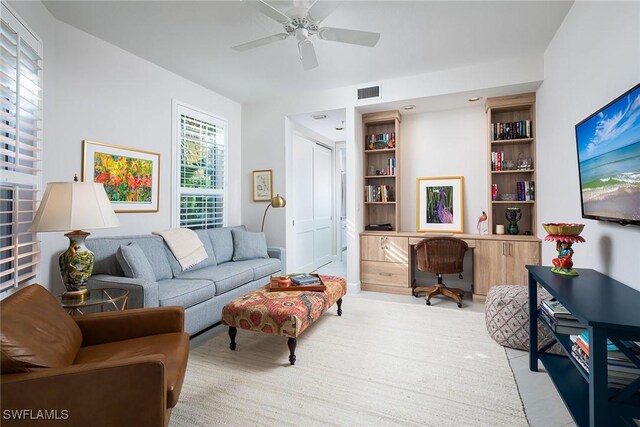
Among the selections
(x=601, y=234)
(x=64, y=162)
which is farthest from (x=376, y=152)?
(x=64, y=162)

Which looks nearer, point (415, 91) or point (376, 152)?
point (415, 91)

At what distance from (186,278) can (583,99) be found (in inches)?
147

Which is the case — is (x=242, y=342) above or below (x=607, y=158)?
below

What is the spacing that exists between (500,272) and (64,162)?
4639 millimetres

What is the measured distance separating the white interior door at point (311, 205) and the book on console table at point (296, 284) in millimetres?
1800

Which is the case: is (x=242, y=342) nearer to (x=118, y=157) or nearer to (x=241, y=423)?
(x=241, y=423)

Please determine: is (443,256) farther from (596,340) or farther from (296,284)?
(596,340)

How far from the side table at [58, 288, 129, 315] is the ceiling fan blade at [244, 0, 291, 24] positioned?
2.24 m

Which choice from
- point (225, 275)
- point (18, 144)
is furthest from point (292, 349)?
point (18, 144)

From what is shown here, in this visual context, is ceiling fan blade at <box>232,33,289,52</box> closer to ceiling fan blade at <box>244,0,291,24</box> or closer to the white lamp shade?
ceiling fan blade at <box>244,0,291,24</box>

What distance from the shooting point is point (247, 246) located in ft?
13.4

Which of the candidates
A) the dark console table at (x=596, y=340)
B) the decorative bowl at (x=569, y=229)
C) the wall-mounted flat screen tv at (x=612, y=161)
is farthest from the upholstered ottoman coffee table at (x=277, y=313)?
the wall-mounted flat screen tv at (x=612, y=161)

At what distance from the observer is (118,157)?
3.18 metres

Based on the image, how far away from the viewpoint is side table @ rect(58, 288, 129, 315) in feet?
6.75
